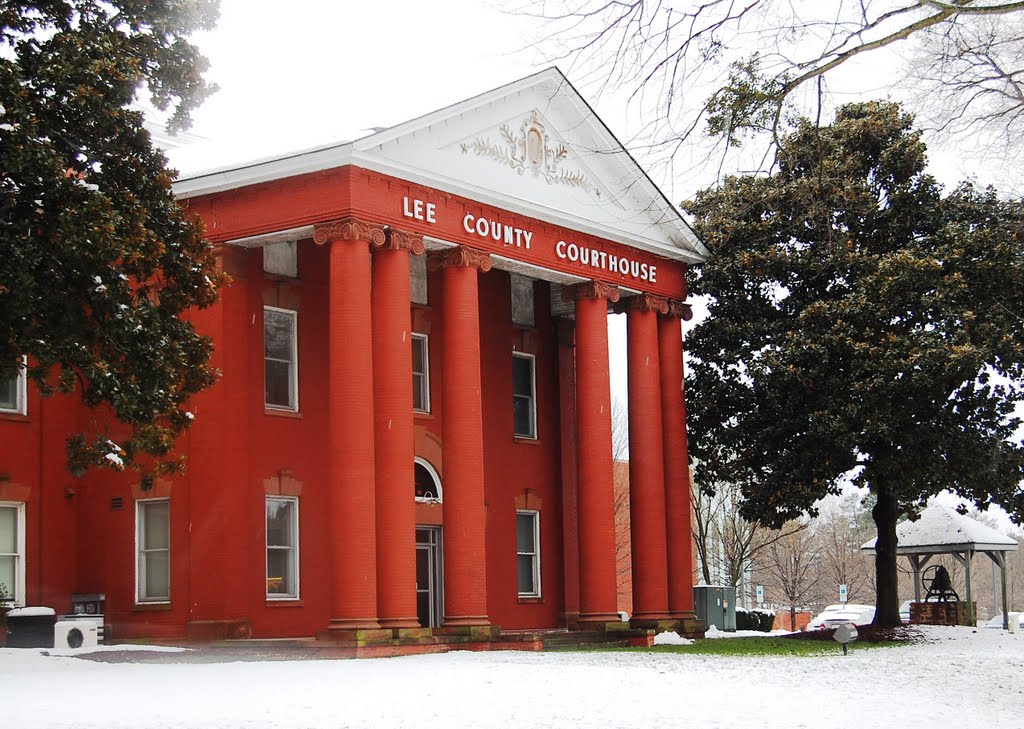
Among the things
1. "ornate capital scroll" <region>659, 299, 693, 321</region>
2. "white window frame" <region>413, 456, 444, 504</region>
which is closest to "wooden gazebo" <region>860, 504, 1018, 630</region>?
"ornate capital scroll" <region>659, 299, 693, 321</region>

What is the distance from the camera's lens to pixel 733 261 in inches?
1249

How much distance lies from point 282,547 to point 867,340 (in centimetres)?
1324

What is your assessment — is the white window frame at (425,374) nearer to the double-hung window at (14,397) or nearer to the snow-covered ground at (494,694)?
the double-hung window at (14,397)

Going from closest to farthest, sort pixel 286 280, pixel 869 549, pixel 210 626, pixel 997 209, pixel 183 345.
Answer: pixel 183 345, pixel 210 626, pixel 286 280, pixel 997 209, pixel 869 549

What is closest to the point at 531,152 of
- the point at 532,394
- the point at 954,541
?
the point at 532,394

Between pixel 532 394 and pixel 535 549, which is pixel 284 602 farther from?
pixel 532 394

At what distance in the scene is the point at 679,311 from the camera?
1232 inches

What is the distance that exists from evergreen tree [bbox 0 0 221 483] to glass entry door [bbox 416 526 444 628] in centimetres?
1045

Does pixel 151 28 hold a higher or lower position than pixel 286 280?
higher

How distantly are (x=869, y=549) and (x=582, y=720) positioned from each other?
2574 centimetres

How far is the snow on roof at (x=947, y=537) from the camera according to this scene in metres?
37.7

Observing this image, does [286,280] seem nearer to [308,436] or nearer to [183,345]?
[308,436]

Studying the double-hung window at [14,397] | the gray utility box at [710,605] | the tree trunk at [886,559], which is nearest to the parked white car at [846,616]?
the gray utility box at [710,605]

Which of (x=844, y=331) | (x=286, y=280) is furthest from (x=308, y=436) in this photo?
(x=844, y=331)
